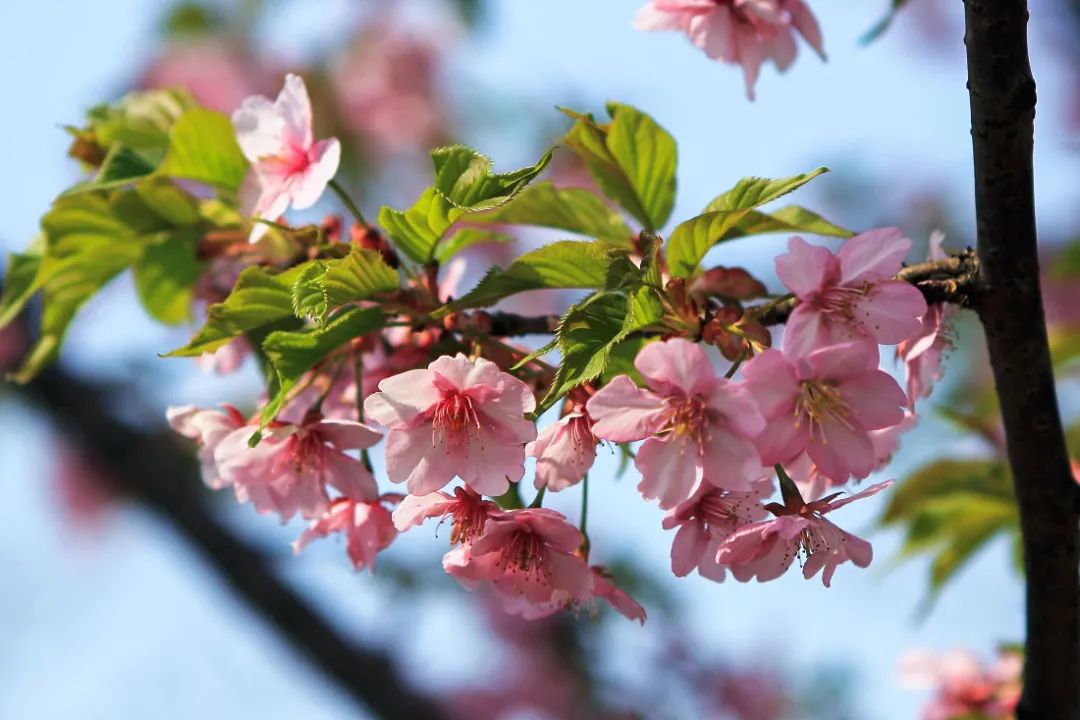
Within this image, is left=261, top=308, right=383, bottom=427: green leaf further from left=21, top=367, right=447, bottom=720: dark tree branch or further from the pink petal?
left=21, top=367, right=447, bottom=720: dark tree branch

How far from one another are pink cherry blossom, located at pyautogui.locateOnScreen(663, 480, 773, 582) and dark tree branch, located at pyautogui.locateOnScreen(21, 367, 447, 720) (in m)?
2.95

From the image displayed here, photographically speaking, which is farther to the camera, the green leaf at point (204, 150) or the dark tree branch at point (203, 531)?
the dark tree branch at point (203, 531)

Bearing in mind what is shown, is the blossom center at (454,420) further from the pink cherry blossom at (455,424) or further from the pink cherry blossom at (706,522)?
the pink cherry blossom at (706,522)

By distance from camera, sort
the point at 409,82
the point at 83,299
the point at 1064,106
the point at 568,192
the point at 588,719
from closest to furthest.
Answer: the point at 568,192 → the point at 83,299 → the point at 588,719 → the point at 1064,106 → the point at 409,82

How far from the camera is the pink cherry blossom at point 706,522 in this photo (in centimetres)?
115

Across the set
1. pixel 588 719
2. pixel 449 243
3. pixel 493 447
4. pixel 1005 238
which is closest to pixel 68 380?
pixel 588 719

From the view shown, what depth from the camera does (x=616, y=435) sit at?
3.48ft

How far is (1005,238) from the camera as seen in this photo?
116 centimetres

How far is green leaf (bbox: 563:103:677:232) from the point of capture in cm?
136

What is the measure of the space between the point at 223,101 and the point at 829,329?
516 centimetres

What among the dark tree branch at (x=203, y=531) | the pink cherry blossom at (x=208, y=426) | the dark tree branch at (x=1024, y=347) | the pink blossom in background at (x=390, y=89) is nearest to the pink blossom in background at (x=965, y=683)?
the dark tree branch at (x=1024, y=347)

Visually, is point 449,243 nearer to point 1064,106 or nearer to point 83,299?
point 83,299

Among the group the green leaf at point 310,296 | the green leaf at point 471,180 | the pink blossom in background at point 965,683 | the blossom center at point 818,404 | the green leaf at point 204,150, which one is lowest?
the pink blossom in background at point 965,683

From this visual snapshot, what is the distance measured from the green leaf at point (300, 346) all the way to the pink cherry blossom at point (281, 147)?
7.9 inches
